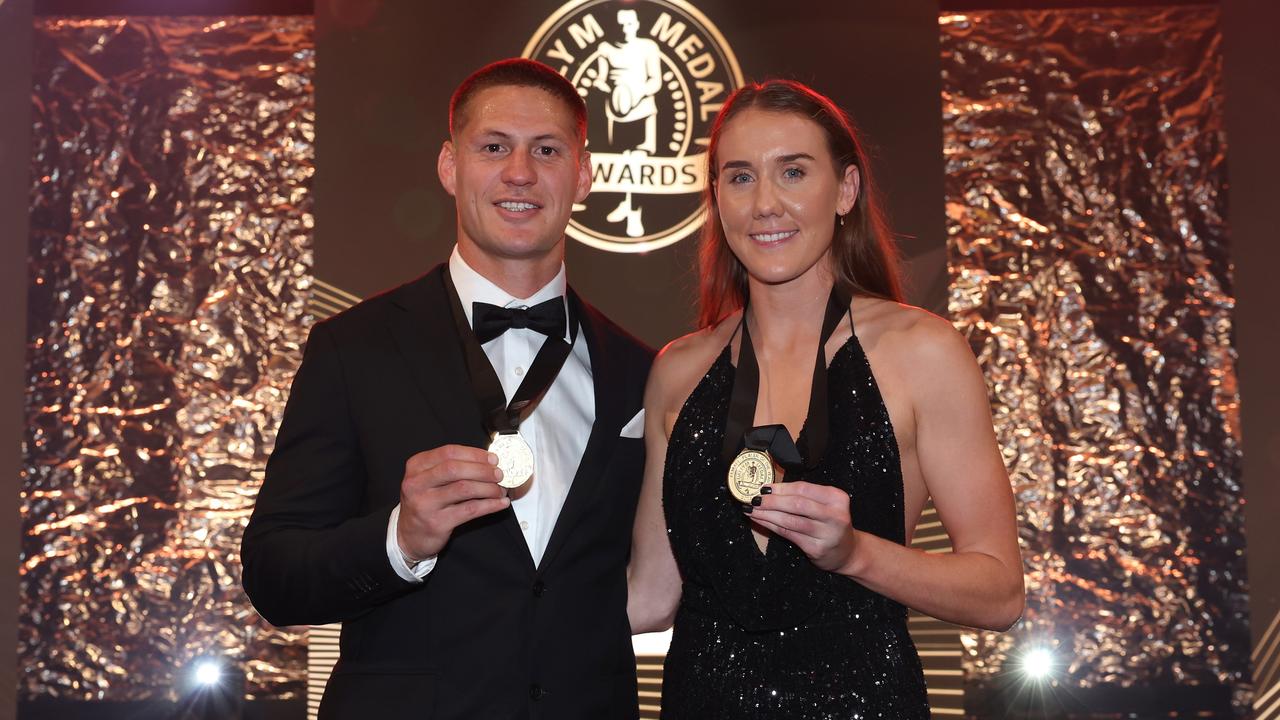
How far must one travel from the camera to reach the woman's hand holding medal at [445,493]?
6.23 feet

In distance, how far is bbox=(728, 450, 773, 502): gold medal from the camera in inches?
79.7

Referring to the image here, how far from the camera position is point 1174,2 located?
5219 mm

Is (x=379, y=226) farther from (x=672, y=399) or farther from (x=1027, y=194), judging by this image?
(x=1027, y=194)

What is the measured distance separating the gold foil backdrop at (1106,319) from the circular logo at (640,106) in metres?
1.40

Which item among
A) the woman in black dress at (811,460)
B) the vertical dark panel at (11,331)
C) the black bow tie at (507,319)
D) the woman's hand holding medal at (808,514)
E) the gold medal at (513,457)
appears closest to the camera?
the woman's hand holding medal at (808,514)

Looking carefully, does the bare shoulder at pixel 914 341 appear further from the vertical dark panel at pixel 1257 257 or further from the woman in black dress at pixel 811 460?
the vertical dark panel at pixel 1257 257

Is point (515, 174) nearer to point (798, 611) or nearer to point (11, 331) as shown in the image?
point (798, 611)

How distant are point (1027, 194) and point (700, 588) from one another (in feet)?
11.0

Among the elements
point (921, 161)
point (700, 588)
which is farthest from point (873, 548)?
point (921, 161)

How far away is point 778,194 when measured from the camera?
247cm

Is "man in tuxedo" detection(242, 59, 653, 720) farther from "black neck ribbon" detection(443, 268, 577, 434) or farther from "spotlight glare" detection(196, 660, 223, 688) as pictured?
"spotlight glare" detection(196, 660, 223, 688)

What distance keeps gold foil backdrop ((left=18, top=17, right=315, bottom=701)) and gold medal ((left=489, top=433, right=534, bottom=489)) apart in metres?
3.23

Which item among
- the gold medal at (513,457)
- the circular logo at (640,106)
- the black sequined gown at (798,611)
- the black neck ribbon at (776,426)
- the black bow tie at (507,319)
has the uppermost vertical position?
the circular logo at (640,106)

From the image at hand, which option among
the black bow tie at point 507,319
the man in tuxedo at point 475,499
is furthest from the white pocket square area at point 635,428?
the black bow tie at point 507,319
